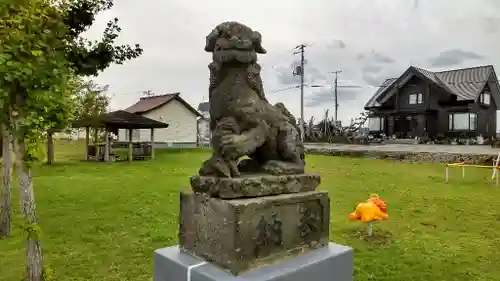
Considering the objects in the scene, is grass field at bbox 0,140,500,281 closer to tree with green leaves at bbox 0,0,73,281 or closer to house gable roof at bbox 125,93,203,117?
tree with green leaves at bbox 0,0,73,281

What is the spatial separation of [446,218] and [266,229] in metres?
5.67

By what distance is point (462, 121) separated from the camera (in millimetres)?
27688

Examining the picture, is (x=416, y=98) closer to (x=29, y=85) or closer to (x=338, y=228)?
(x=338, y=228)

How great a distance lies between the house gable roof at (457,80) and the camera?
27500 mm

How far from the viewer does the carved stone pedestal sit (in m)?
2.45

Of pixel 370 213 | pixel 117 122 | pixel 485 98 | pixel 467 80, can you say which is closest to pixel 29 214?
pixel 370 213

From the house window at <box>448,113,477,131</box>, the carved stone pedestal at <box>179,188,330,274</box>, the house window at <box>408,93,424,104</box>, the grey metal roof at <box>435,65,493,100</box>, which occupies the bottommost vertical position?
the carved stone pedestal at <box>179,188,330,274</box>

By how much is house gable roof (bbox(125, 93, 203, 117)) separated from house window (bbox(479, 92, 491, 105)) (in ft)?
A: 68.8

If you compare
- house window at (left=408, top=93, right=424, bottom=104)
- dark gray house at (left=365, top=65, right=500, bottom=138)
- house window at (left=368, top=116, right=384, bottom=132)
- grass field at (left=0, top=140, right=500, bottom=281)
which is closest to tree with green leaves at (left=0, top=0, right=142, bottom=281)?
grass field at (left=0, top=140, right=500, bottom=281)

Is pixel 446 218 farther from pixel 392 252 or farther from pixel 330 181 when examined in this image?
pixel 330 181

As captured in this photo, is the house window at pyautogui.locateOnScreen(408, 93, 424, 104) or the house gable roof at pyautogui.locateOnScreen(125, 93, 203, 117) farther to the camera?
the house window at pyautogui.locateOnScreen(408, 93, 424, 104)

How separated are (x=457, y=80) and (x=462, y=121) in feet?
12.3

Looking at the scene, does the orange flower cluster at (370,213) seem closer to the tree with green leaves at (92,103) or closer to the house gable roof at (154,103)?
the tree with green leaves at (92,103)

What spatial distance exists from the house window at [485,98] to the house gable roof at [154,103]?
21.0m
